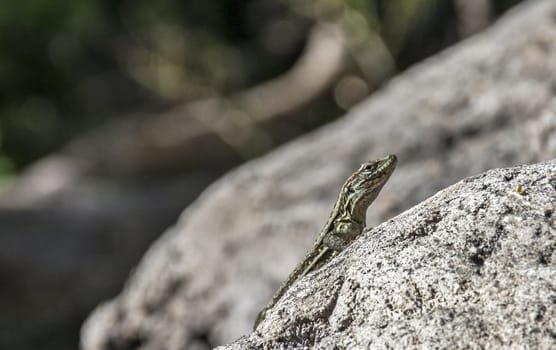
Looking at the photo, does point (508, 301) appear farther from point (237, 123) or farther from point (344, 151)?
point (237, 123)

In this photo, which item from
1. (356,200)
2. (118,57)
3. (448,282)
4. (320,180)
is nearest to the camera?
(448,282)

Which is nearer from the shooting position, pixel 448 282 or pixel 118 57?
pixel 448 282

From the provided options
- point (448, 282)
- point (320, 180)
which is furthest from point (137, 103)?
point (448, 282)

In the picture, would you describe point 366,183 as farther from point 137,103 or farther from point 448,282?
point 137,103

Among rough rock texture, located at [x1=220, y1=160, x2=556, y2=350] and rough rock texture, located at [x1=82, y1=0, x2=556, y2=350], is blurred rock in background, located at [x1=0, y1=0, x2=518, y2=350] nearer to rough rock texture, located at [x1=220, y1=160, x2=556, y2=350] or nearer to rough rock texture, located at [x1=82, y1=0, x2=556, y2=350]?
rough rock texture, located at [x1=82, y1=0, x2=556, y2=350]

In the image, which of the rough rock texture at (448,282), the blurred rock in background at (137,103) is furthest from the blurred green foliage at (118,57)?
the rough rock texture at (448,282)
